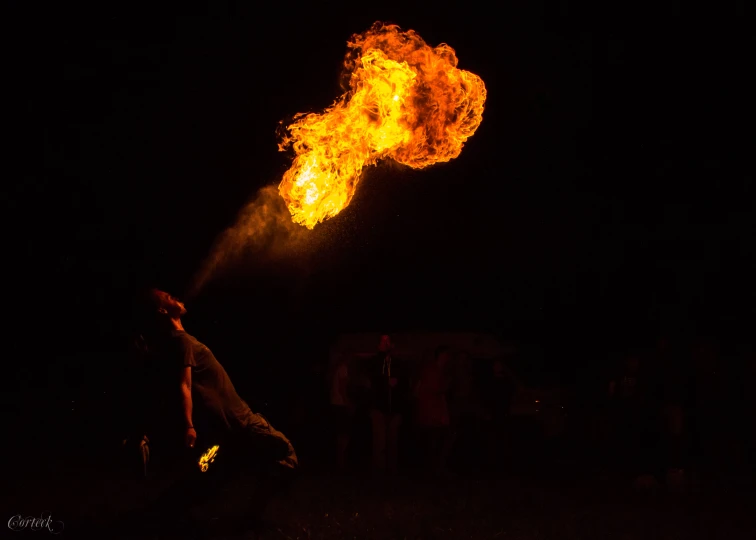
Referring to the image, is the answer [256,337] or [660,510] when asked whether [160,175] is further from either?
[660,510]

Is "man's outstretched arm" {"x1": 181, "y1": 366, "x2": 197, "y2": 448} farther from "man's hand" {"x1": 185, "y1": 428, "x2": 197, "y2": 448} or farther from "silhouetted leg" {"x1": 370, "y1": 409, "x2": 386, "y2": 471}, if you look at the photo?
"silhouetted leg" {"x1": 370, "y1": 409, "x2": 386, "y2": 471}

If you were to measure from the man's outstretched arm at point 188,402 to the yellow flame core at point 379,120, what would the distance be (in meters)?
2.44

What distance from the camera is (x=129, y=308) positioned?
58.2ft

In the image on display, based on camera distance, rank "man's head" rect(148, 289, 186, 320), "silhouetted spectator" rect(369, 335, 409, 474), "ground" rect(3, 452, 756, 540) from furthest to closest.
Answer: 1. "silhouetted spectator" rect(369, 335, 409, 474)
2. "ground" rect(3, 452, 756, 540)
3. "man's head" rect(148, 289, 186, 320)

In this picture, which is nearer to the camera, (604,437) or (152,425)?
(152,425)

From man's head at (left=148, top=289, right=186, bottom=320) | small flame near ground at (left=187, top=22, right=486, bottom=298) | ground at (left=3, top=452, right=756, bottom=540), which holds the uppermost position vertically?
small flame near ground at (left=187, top=22, right=486, bottom=298)

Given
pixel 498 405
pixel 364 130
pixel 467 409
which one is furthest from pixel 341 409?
pixel 364 130

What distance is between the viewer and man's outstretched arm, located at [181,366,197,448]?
5.59 metres

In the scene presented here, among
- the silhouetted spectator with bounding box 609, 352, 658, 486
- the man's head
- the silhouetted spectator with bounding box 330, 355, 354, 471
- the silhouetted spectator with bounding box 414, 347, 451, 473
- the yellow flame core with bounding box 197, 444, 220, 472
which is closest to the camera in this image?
the yellow flame core with bounding box 197, 444, 220, 472

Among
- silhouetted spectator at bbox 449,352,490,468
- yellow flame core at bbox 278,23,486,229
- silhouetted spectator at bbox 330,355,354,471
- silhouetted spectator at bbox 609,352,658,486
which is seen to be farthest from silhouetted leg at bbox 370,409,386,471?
yellow flame core at bbox 278,23,486,229

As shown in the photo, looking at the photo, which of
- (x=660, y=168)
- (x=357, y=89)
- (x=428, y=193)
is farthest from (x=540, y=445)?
(x=428, y=193)

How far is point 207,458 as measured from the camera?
5.92 metres

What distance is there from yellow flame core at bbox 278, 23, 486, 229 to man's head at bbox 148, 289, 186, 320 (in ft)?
6.49

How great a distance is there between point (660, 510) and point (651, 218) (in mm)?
15583
